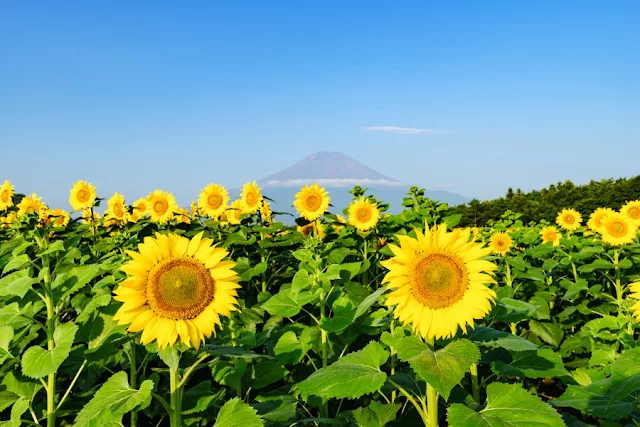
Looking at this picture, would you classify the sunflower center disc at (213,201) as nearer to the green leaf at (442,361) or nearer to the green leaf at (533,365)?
the green leaf at (533,365)

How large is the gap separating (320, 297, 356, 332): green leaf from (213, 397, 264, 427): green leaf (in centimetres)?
91

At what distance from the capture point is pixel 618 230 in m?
8.51

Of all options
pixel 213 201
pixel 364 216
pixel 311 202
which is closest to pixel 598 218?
pixel 364 216

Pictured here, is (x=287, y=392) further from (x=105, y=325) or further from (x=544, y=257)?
(x=544, y=257)

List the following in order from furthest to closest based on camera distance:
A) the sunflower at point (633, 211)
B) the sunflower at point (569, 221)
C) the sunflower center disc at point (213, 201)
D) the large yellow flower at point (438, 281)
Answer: the sunflower at point (569, 221) < the sunflower center disc at point (213, 201) < the sunflower at point (633, 211) < the large yellow flower at point (438, 281)

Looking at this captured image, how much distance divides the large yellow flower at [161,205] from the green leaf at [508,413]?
731 cm

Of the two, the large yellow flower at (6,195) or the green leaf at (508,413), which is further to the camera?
the large yellow flower at (6,195)

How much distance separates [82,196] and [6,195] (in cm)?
132

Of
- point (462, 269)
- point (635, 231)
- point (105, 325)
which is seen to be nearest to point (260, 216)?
point (105, 325)

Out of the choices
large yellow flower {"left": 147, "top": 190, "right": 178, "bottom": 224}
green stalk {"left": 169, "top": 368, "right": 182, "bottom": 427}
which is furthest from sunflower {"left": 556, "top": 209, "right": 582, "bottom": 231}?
green stalk {"left": 169, "top": 368, "right": 182, "bottom": 427}

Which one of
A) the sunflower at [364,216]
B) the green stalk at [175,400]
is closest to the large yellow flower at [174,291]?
the green stalk at [175,400]

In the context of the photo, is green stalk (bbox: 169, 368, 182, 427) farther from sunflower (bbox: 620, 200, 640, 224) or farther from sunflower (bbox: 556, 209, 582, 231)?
sunflower (bbox: 556, 209, 582, 231)

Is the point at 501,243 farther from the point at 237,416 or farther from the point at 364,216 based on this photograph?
the point at 237,416

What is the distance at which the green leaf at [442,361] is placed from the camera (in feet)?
6.95
